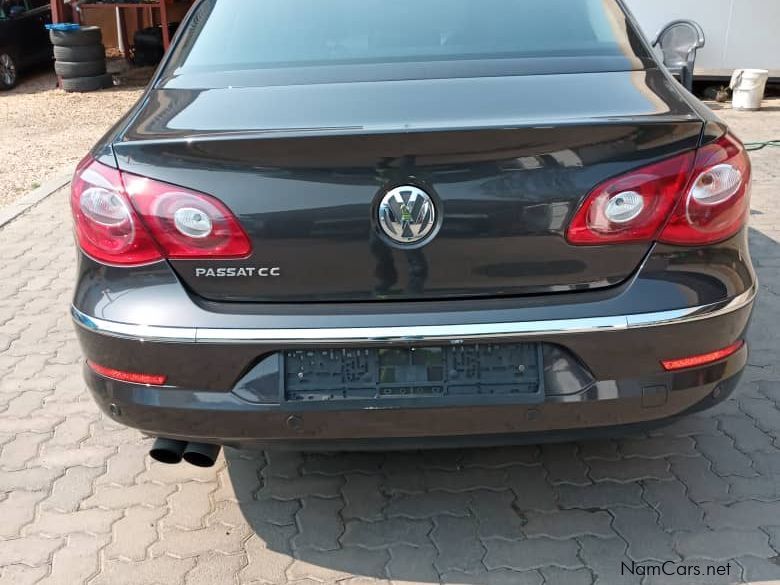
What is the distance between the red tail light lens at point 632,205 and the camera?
6.77 feet

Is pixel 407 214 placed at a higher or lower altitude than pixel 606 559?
higher

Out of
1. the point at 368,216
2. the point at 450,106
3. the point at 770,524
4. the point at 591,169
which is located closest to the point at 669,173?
the point at 591,169

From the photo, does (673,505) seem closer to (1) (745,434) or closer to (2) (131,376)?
(1) (745,434)

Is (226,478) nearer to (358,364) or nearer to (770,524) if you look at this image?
(358,364)

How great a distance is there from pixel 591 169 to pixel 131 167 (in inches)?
44.8

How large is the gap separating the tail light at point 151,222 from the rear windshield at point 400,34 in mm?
799

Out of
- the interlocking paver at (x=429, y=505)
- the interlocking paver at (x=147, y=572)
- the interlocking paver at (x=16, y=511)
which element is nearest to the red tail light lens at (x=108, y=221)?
the interlocking paver at (x=147, y=572)

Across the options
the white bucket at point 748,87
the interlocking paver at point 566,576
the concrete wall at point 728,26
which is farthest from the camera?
the concrete wall at point 728,26

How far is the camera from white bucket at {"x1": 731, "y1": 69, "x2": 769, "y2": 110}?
9352mm

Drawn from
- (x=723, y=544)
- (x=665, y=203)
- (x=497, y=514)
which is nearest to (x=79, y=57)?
(x=497, y=514)

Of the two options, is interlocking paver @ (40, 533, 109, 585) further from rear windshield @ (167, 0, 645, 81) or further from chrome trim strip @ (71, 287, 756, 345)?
rear windshield @ (167, 0, 645, 81)

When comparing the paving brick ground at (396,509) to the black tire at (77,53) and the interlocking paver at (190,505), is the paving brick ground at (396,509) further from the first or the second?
the black tire at (77,53)

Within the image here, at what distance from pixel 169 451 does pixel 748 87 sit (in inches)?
346

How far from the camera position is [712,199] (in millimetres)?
2148
